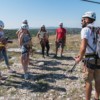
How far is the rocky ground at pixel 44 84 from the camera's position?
8887 mm

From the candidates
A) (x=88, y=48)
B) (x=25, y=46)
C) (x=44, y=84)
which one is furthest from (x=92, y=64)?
(x=25, y=46)

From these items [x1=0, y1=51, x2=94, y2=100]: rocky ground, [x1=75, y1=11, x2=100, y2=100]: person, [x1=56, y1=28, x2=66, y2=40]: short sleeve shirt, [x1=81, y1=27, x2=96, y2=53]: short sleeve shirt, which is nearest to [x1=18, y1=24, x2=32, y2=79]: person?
[x1=0, y1=51, x2=94, y2=100]: rocky ground

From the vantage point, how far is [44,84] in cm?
1009

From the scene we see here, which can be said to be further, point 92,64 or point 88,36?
point 92,64

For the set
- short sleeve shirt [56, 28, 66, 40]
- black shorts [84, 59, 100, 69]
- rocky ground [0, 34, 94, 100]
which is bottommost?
rocky ground [0, 34, 94, 100]

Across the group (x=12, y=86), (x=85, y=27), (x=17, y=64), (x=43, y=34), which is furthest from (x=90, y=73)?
(x=43, y=34)

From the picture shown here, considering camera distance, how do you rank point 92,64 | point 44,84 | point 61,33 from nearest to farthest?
point 92,64 → point 44,84 → point 61,33

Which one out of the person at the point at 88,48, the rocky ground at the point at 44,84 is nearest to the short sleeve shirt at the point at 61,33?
the rocky ground at the point at 44,84

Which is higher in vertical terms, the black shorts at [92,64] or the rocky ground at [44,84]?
the black shorts at [92,64]

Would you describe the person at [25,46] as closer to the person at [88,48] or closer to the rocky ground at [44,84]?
the rocky ground at [44,84]

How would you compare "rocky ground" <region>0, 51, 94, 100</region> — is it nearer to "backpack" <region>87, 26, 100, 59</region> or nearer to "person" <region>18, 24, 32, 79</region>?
"person" <region>18, 24, 32, 79</region>

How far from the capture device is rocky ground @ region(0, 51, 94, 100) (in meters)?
8.89

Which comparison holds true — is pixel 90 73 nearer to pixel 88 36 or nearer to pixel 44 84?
pixel 88 36

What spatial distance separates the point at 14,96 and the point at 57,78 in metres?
2.57
